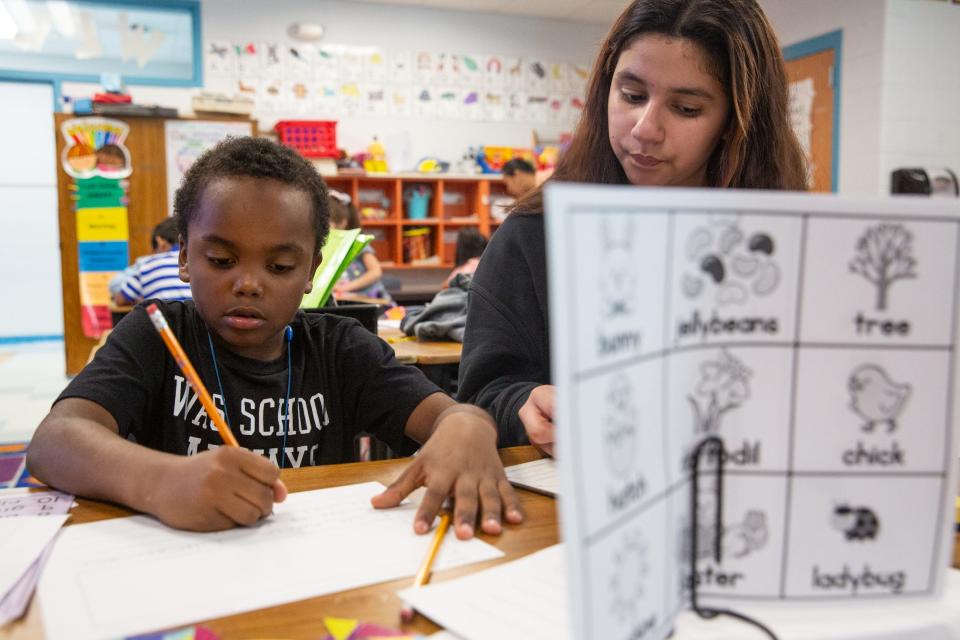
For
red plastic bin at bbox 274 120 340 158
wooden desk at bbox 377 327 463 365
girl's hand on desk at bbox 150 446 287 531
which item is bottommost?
wooden desk at bbox 377 327 463 365

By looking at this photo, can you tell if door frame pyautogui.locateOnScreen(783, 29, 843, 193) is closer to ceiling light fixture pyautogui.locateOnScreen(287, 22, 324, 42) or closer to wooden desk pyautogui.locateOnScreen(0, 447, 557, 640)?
ceiling light fixture pyautogui.locateOnScreen(287, 22, 324, 42)

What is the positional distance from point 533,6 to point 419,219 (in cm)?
198

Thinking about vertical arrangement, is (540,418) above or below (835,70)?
below

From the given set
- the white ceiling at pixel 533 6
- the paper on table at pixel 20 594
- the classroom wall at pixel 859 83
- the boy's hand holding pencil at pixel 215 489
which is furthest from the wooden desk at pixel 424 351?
the white ceiling at pixel 533 6

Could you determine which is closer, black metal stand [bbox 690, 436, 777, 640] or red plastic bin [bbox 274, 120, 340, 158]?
black metal stand [bbox 690, 436, 777, 640]

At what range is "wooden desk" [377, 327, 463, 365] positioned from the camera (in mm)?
2000

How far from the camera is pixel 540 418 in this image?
2.91 feet

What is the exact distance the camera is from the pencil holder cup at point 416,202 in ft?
19.9

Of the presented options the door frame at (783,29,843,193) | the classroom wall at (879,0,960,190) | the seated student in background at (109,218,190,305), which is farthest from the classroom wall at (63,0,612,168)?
the seated student in background at (109,218,190,305)

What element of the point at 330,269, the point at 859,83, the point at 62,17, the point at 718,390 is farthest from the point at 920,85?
the point at 62,17

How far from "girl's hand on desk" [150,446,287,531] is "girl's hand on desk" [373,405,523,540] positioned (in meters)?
0.11

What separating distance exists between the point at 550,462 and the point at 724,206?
1.81 feet

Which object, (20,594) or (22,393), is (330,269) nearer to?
(20,594)

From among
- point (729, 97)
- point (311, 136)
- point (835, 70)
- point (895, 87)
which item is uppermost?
point (835, 70)
